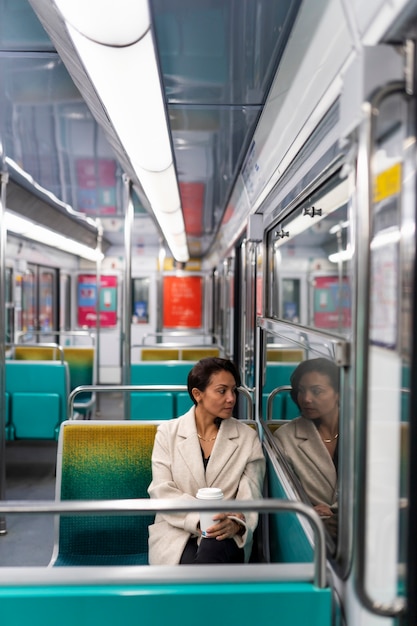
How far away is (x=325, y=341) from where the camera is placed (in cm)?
168

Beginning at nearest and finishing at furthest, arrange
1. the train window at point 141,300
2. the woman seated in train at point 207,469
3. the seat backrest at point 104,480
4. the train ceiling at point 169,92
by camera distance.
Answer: the train ceiling at point 169,92, the woman seated in train at point 207,469, the seat backrest at point 104,480, the train window at point 141,300

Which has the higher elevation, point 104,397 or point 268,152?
point 268,152

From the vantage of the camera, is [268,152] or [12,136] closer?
[268,152]

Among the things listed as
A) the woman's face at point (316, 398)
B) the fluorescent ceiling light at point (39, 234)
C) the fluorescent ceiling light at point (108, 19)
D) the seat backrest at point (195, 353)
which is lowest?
the seat backrest at point (195, 353)

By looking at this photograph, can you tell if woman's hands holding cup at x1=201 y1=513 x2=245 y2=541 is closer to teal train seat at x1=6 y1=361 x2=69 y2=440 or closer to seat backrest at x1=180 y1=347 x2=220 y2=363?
teal train seat at x1=6 y1=361 x2=69 y2=440

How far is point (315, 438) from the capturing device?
2637mm

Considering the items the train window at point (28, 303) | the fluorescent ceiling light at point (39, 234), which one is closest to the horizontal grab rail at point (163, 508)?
the fluorescent ceiling light at point (39, 234)

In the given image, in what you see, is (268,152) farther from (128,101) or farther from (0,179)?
(0,179)

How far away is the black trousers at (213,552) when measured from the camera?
7.29ft

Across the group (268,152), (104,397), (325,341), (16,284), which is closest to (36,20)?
(268,152)

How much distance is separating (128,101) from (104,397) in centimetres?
861

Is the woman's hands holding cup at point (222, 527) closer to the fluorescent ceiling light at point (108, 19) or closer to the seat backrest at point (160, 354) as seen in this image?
the fluorescent ceiling light at point (108, 19)

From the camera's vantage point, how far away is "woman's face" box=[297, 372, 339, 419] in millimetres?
2609

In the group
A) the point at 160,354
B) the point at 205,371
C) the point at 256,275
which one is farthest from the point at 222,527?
the point at 160,354
